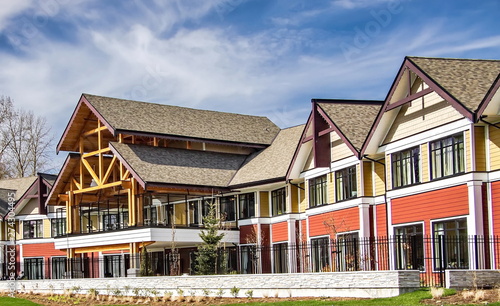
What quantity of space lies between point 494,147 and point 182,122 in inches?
969

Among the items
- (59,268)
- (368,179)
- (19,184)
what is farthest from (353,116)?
(19,184)

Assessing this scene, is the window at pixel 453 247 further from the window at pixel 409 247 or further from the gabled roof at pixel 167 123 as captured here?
the gabled roof at pixel 167 123

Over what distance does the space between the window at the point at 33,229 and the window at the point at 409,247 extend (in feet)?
111

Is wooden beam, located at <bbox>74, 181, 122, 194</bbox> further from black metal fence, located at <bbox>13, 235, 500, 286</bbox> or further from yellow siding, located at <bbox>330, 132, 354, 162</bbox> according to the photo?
yellow siding, located at <bbox>330, 132, 354, 162</bbox>

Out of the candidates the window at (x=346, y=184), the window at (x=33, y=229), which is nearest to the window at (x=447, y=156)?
the window at (x=346, y=184)

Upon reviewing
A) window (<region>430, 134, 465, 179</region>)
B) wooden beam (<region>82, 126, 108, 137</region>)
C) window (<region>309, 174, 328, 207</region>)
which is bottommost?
window (<region>309, 174, 328, 207</region>)

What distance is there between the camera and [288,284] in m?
27.2

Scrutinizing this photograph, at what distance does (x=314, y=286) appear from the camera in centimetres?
2609

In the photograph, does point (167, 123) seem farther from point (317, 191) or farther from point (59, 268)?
point (317, 191)

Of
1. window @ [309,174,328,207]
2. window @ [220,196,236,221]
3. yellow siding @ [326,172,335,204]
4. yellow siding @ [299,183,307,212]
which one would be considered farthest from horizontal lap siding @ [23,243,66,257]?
yellow siding @ [326,172,335,204]

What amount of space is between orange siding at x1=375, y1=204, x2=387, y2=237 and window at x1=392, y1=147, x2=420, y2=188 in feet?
5.54

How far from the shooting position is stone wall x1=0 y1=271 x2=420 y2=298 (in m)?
23.3

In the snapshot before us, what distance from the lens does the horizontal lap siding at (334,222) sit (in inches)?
1316

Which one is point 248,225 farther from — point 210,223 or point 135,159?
point 135,159
